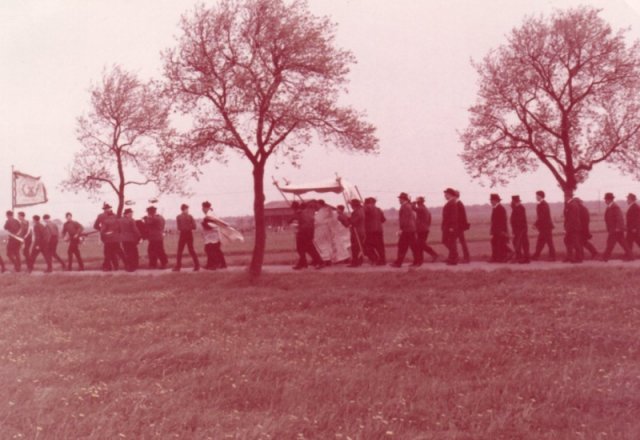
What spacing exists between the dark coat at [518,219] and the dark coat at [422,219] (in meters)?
2.03

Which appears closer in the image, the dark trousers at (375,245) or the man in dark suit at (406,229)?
the man in dark suit at (406,229)

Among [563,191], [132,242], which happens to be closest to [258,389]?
[132,242]

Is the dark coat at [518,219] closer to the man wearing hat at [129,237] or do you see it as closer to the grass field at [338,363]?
the grass field at [338,363]

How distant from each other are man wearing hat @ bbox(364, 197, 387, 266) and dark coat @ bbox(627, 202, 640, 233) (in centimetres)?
604

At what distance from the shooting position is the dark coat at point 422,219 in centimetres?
1792

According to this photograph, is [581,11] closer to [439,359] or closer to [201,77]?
[201,77]

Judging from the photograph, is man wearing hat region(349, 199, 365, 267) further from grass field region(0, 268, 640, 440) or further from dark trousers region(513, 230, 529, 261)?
grass field region(0, 268, 640, 440)

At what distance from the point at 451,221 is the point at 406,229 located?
120cm

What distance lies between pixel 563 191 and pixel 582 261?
11.9 metres

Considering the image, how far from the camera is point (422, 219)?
17.9 metres

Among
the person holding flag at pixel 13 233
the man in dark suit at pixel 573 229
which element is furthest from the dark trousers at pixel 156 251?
the man in dark suit at pixel 573 229

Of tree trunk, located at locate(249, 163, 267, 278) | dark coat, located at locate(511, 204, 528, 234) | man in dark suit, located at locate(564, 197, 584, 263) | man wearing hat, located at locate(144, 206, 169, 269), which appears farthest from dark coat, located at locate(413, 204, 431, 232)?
man wearing hat, located at locate(144, 206, 169, 269)

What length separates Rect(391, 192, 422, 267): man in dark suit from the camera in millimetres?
17844

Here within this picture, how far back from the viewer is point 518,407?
5906 mm
